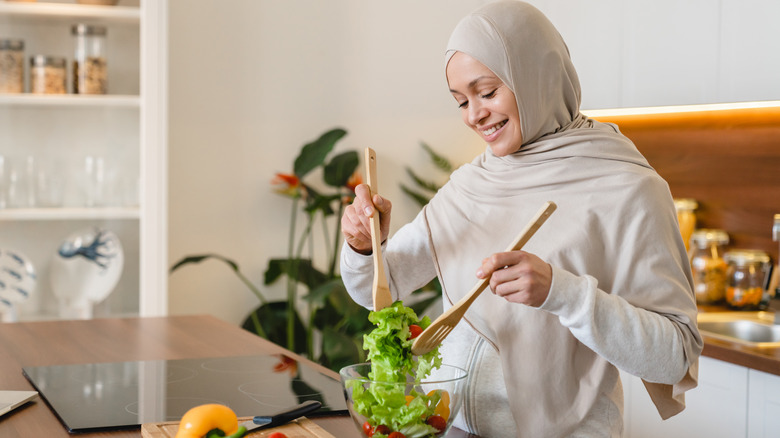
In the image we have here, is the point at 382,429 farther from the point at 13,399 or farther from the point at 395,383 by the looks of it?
the point at 13,399

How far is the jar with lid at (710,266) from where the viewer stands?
2881 mm

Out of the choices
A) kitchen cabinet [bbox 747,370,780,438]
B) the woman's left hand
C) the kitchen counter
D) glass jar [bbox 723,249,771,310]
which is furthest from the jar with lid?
the woman's left hand

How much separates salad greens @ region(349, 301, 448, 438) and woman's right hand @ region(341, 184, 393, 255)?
0.80 feet

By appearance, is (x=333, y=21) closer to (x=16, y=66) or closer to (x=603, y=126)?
(x=16, y=66)

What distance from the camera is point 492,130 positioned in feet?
4.51

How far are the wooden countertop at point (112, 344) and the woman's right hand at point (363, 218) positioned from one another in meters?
0.29

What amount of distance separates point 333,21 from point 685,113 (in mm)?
1529

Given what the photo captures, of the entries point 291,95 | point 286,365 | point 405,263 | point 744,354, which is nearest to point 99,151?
point 291,95

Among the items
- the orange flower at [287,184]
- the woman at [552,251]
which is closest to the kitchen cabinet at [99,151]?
the orange flower at [287,184]

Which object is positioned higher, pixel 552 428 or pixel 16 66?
pixel 16 66

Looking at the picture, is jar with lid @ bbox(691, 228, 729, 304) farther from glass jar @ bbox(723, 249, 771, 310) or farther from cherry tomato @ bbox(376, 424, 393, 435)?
cherry tomato @ bbox(376, 424, 393, 435)

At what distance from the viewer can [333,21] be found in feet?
11.8

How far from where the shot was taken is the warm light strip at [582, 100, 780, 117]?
249cm

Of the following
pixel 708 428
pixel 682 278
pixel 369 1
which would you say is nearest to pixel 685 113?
pixel 708 428
